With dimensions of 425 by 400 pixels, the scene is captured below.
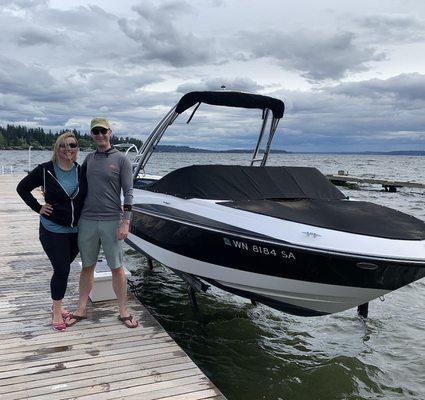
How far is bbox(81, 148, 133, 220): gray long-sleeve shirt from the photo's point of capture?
169 inches

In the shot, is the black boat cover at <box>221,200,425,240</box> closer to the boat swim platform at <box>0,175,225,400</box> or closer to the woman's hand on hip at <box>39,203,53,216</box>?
the boat swim platform at <box>0,175,225,400</box>

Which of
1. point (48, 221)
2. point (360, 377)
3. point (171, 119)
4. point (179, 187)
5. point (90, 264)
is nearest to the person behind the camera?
point (48, 221)

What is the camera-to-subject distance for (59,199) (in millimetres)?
4156

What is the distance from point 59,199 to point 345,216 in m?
3.05

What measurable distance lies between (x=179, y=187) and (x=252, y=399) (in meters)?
2.65

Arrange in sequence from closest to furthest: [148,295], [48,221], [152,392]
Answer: [152,392]
[48,221]
[148,295]

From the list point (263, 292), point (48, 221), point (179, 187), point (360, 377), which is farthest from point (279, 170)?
point (48, 221)

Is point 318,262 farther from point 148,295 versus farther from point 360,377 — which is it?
point 148,295

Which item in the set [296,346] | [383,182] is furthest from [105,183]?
[383,182]

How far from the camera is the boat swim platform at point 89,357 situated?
356 centimetres

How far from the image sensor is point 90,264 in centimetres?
454

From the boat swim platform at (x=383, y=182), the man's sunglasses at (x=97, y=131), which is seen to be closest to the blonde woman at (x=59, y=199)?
the man's sunglasses at (x=97, y=131)

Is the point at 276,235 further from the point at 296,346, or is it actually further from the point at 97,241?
→ the point at 296,346

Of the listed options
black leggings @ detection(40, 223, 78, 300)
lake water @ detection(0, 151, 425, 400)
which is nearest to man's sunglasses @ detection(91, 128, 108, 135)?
black leggings @ detection(40, 223, 78, 300)
